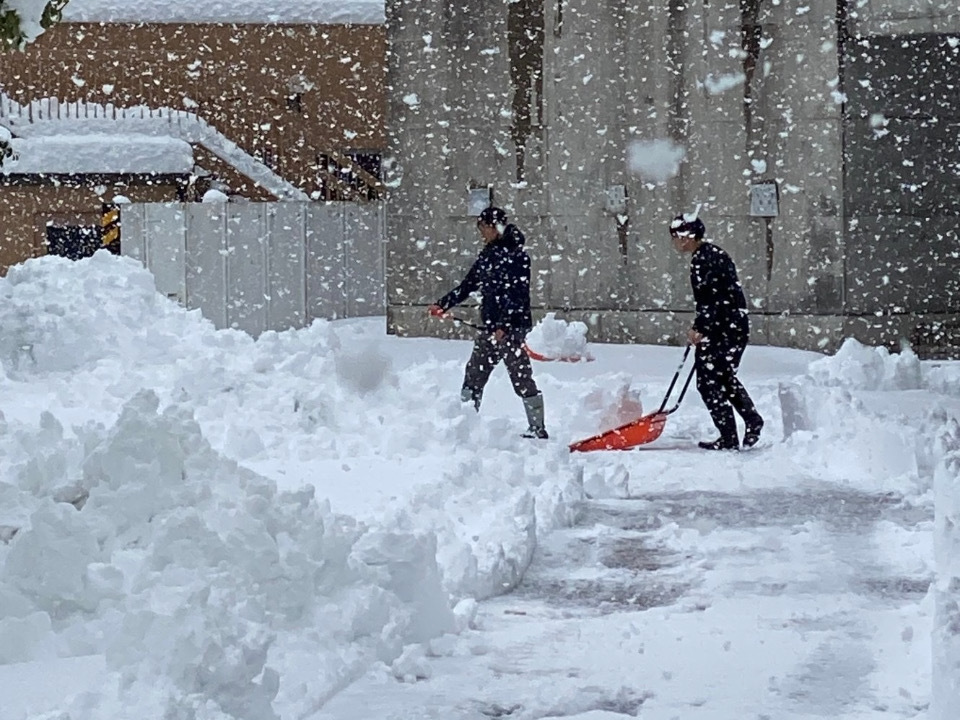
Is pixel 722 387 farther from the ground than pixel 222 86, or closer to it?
closer to it

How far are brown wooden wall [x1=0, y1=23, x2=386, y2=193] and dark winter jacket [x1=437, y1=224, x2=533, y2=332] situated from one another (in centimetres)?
2079

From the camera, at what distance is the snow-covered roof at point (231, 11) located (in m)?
32.0

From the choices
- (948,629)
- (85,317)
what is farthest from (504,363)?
(948,629)

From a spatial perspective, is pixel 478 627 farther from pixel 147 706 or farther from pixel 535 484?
pixel 535 484

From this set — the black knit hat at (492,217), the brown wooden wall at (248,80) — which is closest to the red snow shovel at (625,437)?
the black knit hat at (492,217)

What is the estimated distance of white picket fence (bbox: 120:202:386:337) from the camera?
22.2 metres

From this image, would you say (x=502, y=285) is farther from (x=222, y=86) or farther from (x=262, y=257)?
(x=222, y=86)

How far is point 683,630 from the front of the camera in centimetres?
634

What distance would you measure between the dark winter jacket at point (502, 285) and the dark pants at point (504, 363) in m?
0.09

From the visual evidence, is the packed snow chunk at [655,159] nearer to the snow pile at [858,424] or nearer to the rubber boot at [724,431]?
the snow pile at [858,424]

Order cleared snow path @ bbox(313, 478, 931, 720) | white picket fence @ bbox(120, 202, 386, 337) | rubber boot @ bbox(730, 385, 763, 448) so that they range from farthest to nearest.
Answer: white picket fence @ bbox(120, 202, 386, 337), rubber boot @ bbox(730, 385, 763, 448), cleared snow path @ bbox(313, 478, 931, 720)

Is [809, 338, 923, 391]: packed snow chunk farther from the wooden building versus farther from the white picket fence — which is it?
the wooden building

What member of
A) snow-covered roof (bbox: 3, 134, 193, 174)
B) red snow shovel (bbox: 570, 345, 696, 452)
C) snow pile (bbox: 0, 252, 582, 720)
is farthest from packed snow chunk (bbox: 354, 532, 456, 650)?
snow-covered roof (bbox: 3, 134, 193, 174)

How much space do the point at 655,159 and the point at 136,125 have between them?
14791mm
